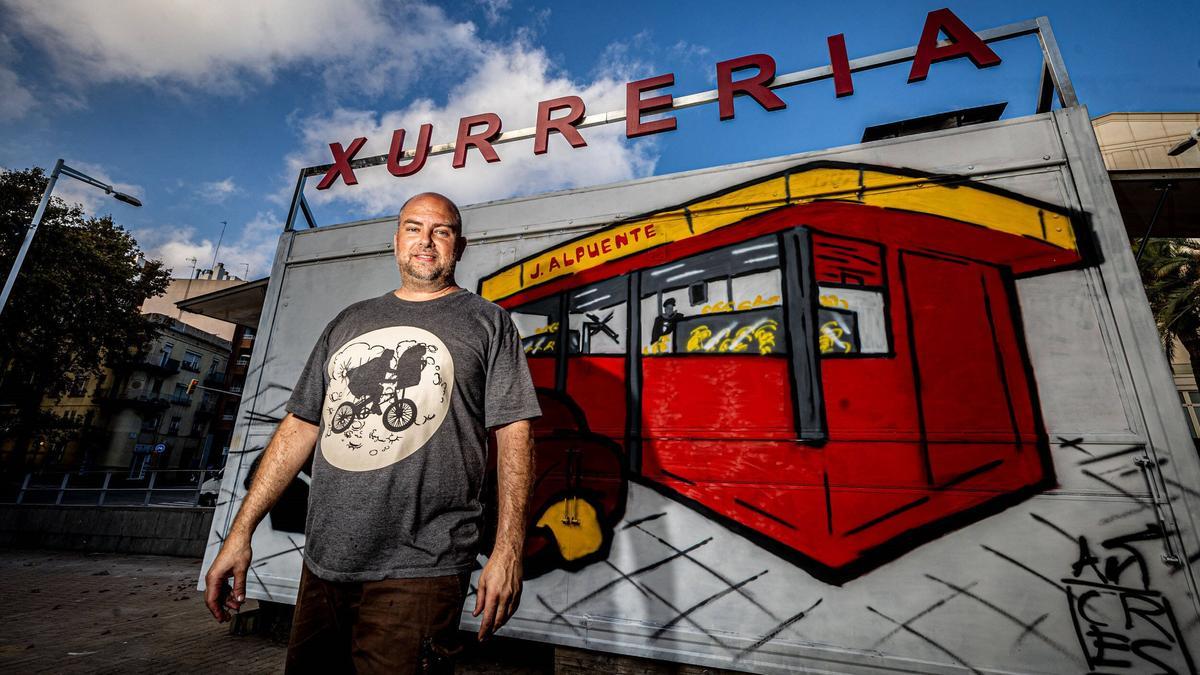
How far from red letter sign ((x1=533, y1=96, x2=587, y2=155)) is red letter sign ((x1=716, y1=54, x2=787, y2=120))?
1303mm

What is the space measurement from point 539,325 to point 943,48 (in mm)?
3820

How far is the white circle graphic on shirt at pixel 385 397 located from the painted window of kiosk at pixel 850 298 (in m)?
A: 2.34

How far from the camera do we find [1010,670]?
7.59 feet

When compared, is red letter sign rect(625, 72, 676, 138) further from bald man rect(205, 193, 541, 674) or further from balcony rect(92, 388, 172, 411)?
balcony rect(92, 388, 172, 411)

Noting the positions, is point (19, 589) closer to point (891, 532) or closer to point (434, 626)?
point (434, 626)

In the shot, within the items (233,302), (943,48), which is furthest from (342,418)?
(233,302)

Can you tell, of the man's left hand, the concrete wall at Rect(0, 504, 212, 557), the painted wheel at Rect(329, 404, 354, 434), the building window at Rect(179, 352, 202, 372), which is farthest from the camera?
the building window at Rect(179, 352, 202, 372)

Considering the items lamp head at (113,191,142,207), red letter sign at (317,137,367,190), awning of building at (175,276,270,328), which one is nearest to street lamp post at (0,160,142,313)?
lamp head at (113,191,142,207)

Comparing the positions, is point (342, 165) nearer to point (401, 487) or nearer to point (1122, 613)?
point (401, 487)

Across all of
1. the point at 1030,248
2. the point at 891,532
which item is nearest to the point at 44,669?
the point at 891,532

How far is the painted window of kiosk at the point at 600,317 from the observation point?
3.43 meters

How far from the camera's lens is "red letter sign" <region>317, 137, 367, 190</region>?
4992 mm

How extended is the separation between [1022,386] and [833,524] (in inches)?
50.9

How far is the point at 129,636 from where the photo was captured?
13.7ft
